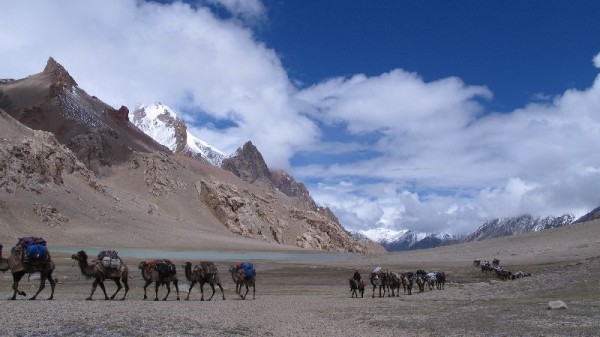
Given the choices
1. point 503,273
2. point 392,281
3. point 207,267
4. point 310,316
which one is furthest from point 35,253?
point 503,273

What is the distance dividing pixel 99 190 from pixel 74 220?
77.2ft

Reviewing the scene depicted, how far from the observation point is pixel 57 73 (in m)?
169

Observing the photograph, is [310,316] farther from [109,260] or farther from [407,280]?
[407,280]

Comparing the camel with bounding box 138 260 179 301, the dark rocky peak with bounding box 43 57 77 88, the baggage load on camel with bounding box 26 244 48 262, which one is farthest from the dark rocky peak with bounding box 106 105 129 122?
the baggage load on camel with bounding box 26 244 48 262

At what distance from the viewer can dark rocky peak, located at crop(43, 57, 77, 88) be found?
551 feet

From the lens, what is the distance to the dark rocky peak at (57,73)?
167837 millimetres

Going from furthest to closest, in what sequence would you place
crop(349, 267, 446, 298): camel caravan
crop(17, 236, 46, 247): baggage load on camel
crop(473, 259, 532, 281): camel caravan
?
crop(473, 259, 532, 281): camel caravan, crop(349, 267, 446, 298): camel caravan, crop(17, 236, 46, 247): baggage load on camel

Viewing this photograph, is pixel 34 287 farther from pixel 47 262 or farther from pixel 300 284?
pixel 300 284

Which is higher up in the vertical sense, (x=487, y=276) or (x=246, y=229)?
(x=246, y=229)

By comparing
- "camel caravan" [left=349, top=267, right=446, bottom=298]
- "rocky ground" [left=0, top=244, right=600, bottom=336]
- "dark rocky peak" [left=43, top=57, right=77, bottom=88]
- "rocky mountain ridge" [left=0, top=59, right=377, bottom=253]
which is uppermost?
"dark rocky peak" [left=43, top=57, right=77, bottom=88]

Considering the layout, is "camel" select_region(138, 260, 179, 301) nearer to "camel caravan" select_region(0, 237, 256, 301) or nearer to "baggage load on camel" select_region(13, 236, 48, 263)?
"camel caravan" select_region(0, 237, 256, 301)

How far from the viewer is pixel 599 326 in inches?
589

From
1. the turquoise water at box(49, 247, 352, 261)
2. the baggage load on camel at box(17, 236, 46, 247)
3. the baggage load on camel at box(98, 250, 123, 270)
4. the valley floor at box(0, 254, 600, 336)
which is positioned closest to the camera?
the valley floor at box(0, 254, 600, 336)

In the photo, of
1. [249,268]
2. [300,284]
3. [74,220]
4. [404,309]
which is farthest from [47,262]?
[74,220]
